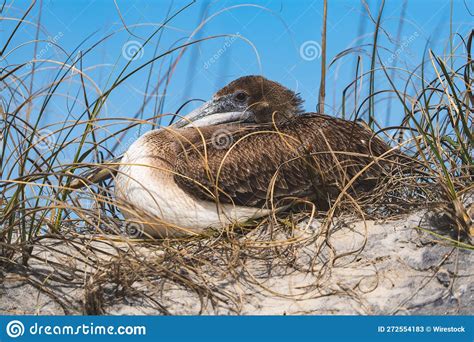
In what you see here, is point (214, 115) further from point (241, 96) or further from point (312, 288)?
point (312, 288)

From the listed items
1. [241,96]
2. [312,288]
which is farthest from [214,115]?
[312,288]

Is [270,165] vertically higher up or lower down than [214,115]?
lower down

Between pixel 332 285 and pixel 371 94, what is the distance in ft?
8.17

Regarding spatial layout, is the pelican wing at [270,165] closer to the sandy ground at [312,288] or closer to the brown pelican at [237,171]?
the brown pelican at [237,171]

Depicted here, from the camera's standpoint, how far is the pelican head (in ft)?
24.2

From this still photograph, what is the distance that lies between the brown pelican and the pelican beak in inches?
18.6

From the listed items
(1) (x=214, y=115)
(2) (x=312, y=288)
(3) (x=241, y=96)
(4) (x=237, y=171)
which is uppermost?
(3) (x=241, y=96)

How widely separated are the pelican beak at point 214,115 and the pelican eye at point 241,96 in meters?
0.12

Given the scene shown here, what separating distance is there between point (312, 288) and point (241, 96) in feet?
9.81

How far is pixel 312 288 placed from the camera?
4941 millimetres

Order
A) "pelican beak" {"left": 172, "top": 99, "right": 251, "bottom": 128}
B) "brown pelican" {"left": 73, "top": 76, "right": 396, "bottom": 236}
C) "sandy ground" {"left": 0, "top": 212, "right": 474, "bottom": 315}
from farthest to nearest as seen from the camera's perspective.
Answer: "pelican beak" {"left": 172, "top": 99, "right": 251, "bottom": 128}
"brown pelican" {"left": 73, "top": 76, "right": 396, "bottom": 236}
"sandy ground" {"left": 0, "top": 212, "right": 474, "bottom": 315}

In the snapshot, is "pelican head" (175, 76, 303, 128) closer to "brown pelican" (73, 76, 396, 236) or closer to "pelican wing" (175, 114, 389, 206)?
"brown pelican" (73, 76, 396, 236)

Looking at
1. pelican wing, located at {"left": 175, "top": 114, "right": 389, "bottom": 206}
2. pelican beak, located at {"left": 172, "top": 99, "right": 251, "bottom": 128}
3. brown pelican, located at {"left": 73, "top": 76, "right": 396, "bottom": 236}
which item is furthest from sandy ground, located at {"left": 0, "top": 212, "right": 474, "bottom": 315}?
pelican beak, located at {"left": 172, "top": 99, "right": 251, "bottom": 128}
